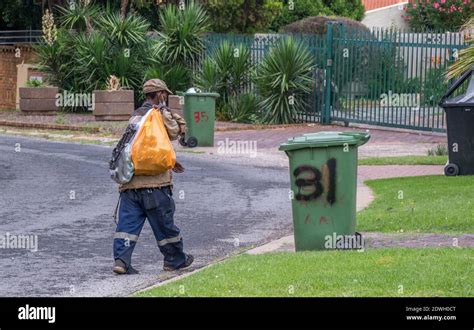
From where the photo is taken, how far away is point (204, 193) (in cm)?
1653

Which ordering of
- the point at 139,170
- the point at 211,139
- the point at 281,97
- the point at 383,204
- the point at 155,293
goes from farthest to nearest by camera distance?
1. the point at 281,97
2. the point at 211,139
3. the point at 383,204
4. the point at 139,170
5. the point at 155,293

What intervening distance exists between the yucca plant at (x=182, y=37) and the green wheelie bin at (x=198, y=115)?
23.4ft

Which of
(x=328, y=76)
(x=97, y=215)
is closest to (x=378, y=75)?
(x=328, y=76)

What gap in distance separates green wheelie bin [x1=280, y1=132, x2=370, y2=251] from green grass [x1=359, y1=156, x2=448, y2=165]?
8194mm

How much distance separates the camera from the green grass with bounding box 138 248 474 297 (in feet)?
29.7

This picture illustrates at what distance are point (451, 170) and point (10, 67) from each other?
23033 millimetres

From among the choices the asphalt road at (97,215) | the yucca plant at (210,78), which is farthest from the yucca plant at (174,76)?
the asphalt road at (97,215)

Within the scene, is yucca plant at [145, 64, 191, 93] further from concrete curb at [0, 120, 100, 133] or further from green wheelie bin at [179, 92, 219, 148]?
green wheelie bin at [179, 92, 219, 148]

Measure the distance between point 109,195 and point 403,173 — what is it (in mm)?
→ 4718

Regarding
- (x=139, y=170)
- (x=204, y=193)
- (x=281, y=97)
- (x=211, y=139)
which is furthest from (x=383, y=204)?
(x=281, y=97)

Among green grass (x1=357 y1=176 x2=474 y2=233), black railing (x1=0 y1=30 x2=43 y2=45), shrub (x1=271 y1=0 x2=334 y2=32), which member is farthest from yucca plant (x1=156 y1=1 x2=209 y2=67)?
shrub (x1=271 y1=0 x2=334 y2=32)

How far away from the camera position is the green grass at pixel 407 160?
1934 cm

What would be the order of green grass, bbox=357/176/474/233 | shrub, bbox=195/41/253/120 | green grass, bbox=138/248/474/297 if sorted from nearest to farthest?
green grass, bbox=138/248/474/297
green grass, bbox=357/176/474/233
shrub, bbox=195/41/253/120
